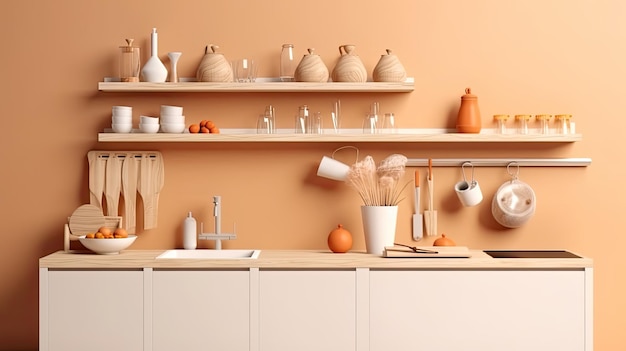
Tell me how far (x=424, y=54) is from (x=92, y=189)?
72.8 inches

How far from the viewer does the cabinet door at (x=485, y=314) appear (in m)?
3.74

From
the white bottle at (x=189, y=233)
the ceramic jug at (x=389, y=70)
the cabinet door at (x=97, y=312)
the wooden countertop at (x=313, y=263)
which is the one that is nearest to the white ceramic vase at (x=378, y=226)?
the wooden countertop at (x=313, y=263)

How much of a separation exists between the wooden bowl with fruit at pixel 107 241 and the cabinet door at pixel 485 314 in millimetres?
1257

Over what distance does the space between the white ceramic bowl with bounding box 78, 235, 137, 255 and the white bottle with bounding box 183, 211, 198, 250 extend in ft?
1.03

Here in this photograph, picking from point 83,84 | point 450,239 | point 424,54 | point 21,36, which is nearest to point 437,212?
point 450,239

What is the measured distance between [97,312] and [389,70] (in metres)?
1.82

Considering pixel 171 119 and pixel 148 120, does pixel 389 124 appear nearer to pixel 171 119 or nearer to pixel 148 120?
pixel 171 119

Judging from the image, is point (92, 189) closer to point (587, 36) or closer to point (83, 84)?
point (83, 84)

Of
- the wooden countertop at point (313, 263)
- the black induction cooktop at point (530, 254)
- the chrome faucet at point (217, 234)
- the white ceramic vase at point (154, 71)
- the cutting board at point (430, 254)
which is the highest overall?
the white ceramic vase at point (154, 71)

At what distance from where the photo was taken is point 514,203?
418cm

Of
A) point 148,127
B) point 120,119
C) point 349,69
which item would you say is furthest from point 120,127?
point 349,69

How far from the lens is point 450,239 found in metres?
4.21

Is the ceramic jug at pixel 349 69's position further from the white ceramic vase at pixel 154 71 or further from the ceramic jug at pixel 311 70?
the white ceramic vase at pixel 154 71

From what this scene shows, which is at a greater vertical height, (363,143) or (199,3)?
(199,3)
